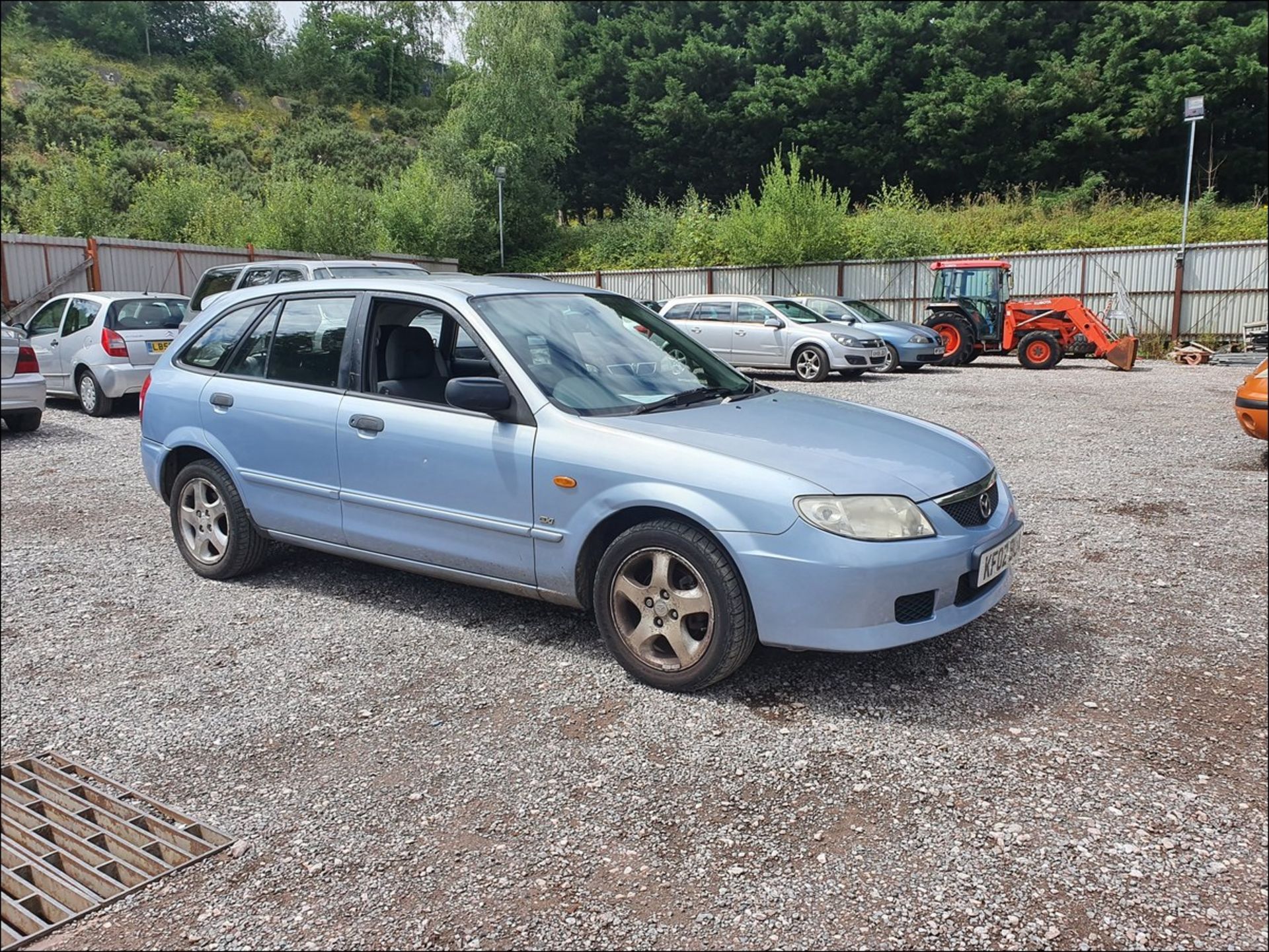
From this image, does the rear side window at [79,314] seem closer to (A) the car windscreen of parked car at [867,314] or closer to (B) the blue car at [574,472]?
(B) the blue car at [574,472]

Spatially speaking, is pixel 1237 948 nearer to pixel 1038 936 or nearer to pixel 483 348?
pixel 1038 936

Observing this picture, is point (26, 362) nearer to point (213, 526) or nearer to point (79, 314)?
point (79, 314)

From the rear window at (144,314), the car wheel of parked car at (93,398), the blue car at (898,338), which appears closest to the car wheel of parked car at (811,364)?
the blue car at (898,338)

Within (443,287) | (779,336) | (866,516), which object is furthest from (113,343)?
(779,336)

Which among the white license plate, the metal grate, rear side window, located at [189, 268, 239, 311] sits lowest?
the metal grate

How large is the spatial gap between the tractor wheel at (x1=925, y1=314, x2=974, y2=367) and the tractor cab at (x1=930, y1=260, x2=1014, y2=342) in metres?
0.34

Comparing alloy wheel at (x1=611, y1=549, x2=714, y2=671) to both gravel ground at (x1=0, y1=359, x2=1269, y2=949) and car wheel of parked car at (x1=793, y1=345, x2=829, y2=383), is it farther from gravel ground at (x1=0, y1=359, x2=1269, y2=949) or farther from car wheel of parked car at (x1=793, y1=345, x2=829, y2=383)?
car wheel of parked car at (x1=793, y1=345, x2=829, y2=383)

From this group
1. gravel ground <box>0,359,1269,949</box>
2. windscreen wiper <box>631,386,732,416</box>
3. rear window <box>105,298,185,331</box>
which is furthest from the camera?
rear window <box>105,298,185,331</box>

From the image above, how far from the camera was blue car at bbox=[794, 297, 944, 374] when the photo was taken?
18297mm

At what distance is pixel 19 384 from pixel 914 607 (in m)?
8.96

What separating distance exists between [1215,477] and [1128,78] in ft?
109

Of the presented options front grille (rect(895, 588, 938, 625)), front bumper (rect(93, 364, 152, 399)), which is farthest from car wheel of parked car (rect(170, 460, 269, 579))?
front bumper (rect(93, 364, 152, 399))

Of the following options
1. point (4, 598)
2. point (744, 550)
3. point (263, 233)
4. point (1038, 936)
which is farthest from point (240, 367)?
point (263, 233)

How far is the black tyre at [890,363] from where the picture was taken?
17.8 metres
